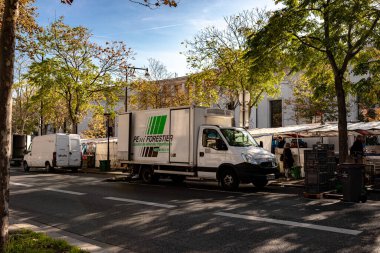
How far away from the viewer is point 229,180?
14359 mm

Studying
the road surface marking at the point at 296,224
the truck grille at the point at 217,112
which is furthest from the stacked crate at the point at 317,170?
the truck grille at the point at 217,112

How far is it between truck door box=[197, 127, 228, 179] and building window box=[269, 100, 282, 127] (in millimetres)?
27669

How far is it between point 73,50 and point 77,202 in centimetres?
2110

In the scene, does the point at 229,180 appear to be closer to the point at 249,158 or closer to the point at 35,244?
the point at 249,158

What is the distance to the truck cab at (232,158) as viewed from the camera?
45.8 ft

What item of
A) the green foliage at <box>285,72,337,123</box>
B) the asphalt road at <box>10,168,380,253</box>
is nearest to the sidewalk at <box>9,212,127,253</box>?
the asphalt road at <box>10,168,380,253</box>

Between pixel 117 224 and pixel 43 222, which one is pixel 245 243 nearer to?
pixel 117 224

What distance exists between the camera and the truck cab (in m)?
13.9

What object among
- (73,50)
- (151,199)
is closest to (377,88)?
(151,199)

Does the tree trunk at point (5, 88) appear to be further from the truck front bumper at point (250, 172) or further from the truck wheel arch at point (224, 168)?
the truck wheel arch at point (224, 168)

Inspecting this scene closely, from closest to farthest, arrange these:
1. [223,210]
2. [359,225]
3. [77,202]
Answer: [359,225], [223,210], [77,202]

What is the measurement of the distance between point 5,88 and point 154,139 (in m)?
12.2

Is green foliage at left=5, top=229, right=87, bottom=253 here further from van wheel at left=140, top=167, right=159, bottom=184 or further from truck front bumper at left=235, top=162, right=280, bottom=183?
van wheel at left=140, top=167, right=159, bottom=184

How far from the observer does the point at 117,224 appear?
27.6ft
